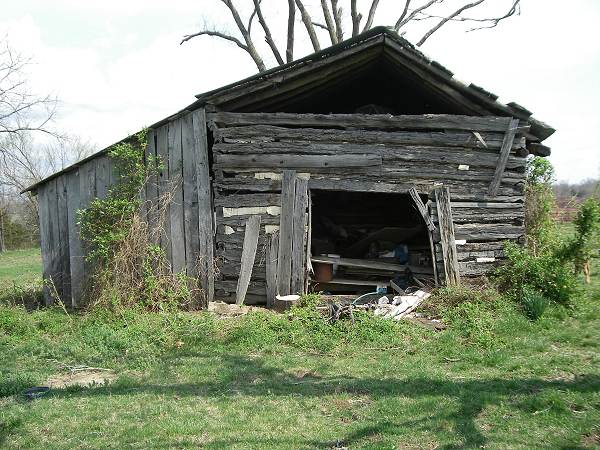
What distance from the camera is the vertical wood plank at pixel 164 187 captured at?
30.4 feet

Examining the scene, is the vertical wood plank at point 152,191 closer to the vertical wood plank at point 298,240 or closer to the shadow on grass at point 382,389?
the vertical wood plank at point 298,240

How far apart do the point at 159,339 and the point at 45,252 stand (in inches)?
156

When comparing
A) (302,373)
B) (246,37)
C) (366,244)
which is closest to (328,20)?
(246,37)

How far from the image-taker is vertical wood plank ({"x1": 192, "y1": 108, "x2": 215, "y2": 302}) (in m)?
9.20

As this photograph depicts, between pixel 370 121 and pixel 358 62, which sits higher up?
pixel 358 62

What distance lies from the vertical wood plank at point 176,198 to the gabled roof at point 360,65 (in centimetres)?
30

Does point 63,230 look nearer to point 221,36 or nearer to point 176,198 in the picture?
point 176,198

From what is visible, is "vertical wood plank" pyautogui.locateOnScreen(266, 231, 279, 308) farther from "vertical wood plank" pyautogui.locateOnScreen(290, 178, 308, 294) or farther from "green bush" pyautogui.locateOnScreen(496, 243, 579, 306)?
"green bush" pyautogui.locateOnScreen(496, 243, 579, 306)

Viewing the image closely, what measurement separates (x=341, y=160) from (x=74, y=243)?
500 cm

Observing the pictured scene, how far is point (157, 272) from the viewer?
917 centimetres

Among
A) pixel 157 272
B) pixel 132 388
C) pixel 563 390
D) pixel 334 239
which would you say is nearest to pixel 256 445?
pixel 132 388

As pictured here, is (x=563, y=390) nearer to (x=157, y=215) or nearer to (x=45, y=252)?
(x=157, y=215)

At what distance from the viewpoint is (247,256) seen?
914cm

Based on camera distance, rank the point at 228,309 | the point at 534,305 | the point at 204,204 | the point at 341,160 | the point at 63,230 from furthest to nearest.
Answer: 1. the point at 63,230
2. the point at 204,204
3. the point at 341,160
4. the point at 228,309
5. the point at 534,305
